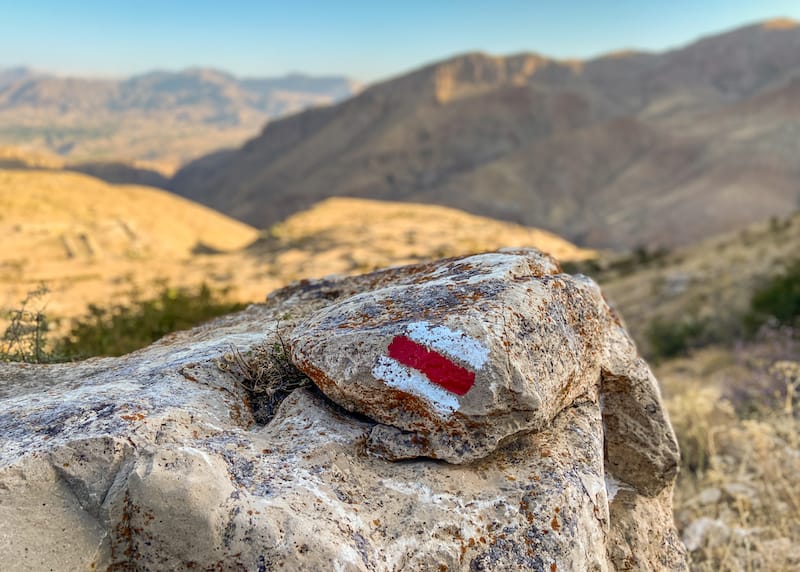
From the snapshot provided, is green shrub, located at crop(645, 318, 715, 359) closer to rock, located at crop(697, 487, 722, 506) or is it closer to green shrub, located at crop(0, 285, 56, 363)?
rock, located at crop(697, 487, 722, 506)

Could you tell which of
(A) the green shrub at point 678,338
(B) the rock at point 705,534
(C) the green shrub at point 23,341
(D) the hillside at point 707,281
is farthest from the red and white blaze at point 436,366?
(D) the hillside at point 707,281

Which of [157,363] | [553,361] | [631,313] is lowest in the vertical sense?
[631,313]

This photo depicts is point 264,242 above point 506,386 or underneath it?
underneath

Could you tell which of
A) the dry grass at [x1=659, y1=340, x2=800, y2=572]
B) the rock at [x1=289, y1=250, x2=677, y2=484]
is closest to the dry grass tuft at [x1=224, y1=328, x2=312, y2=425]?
the rock at [x1=289, y1=250, x2=677, y2=484]

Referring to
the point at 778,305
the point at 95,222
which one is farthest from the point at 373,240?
the point at 778,305

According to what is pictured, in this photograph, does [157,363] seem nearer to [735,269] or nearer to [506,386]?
[506,386]

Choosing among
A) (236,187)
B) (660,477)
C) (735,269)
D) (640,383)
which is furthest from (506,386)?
(236,187)

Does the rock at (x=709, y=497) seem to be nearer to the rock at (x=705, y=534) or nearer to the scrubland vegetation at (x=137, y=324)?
the rock at (x=705, y=534)
